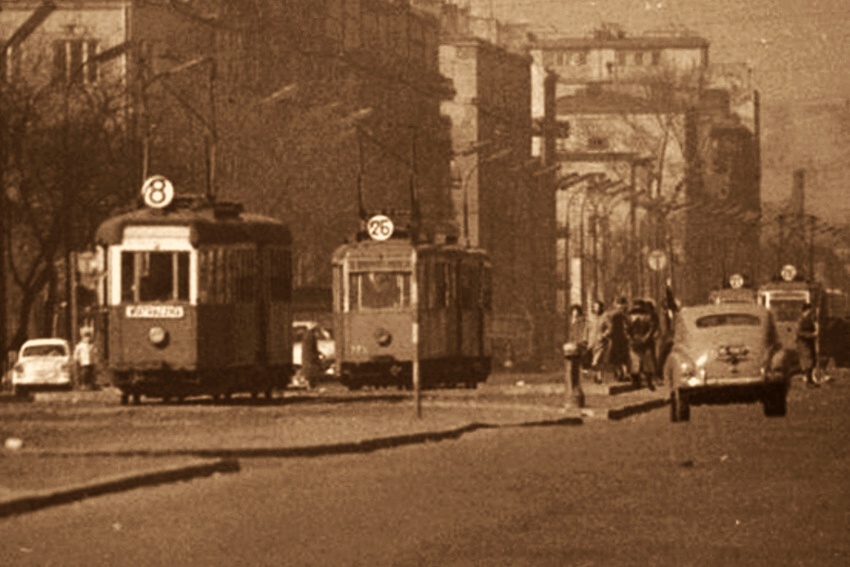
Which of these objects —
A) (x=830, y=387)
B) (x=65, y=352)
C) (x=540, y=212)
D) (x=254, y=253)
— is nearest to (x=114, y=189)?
(x=65, y=352)

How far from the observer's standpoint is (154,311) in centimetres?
4975

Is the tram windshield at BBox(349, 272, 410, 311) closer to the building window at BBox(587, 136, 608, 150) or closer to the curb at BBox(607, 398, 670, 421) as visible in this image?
the curb at BBox(607, 398, 670, 421)

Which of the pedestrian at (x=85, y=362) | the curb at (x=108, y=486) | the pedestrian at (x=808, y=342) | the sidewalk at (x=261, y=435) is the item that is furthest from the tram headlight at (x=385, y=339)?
the curb at (x=108, y=486)

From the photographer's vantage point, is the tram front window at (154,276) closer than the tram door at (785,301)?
Yes

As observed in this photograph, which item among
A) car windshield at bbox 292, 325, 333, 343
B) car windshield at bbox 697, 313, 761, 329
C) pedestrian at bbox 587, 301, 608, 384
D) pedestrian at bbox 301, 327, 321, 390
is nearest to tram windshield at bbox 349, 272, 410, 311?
pedestrian at bbox 587, 301, 608, 384

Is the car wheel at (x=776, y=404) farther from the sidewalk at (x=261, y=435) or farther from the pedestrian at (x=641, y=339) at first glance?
the pedestrian at (x=641, y=339)

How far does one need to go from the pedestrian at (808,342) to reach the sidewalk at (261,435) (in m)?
6.73

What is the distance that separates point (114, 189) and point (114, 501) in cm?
5113

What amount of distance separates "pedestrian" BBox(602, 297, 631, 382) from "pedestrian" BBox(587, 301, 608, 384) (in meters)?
0.11

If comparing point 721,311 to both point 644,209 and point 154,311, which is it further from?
point 644,209

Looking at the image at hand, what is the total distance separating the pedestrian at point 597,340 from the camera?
6038 centimetres

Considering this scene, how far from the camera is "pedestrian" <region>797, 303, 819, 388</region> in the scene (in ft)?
206

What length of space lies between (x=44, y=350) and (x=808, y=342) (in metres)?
20.0

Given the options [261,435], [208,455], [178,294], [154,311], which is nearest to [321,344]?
[178,294]
